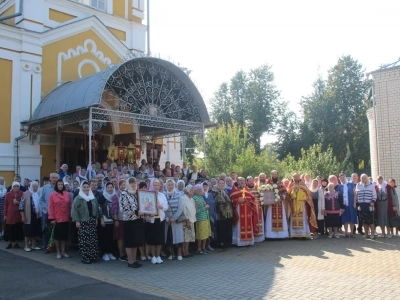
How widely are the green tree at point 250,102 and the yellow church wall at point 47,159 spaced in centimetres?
3165

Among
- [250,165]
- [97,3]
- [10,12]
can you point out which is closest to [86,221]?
[10,12]

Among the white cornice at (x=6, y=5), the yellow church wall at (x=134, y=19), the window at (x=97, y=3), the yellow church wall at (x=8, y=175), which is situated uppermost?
the window at (x=97, y=3)

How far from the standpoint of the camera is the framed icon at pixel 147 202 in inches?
340

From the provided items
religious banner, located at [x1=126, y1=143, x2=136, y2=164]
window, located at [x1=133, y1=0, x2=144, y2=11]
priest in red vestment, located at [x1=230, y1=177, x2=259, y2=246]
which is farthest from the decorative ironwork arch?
window, located at [x1=133, y1=0, x2=144, y2=11]

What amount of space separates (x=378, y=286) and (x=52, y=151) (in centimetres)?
1216

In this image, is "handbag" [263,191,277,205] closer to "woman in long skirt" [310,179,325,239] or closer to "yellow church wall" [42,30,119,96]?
"woman in long skirt" [310,179,325,239]

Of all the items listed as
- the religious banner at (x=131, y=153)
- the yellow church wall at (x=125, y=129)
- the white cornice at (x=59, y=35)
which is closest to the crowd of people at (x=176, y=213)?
the religious banner at (x=131, y=153)

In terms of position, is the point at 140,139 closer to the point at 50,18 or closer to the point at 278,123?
the point at 50,18

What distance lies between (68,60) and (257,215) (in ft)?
32.4

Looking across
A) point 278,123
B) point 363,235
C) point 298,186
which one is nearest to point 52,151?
point 298,186

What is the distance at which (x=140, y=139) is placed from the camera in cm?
1831

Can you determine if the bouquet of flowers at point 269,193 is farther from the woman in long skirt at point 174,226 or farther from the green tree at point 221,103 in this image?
the green tree at point 221,103

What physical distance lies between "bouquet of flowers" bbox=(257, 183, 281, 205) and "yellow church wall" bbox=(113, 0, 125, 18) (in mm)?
11760

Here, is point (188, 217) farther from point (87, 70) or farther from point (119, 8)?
point (119, 8)
